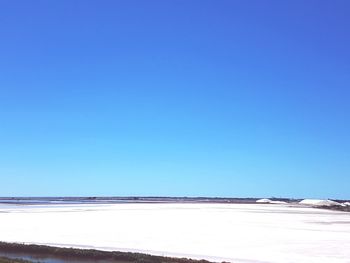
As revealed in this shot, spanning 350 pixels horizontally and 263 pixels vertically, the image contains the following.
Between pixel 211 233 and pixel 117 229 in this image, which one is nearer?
pixel 211 233

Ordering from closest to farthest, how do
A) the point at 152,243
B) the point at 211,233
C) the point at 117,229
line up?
1. the point at 152,243
2. the point at 211,233
3. the point at 117,229

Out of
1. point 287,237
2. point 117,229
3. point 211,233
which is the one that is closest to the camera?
point 287,237

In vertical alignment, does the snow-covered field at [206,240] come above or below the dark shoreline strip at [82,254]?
above

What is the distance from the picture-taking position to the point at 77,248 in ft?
73.0

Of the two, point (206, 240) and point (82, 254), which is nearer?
point (82, 254)

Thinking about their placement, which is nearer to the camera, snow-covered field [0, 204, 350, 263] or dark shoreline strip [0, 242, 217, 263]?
dark shoreline strip [0, 242, 217, 263]

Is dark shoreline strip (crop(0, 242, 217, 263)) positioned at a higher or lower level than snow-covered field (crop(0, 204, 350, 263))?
lower

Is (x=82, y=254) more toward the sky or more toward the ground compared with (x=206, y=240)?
more toward the ground

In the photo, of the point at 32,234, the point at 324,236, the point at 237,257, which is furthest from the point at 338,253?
the point at 32,234

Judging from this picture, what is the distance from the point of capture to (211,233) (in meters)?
28.9

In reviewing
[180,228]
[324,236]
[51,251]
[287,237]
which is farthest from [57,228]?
[324,236]

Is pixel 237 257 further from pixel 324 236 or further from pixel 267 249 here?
pixel 324 236

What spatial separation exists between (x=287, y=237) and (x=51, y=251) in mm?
13470

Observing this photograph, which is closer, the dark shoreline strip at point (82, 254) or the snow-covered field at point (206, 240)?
the dark shoreline strip at point (82, 254)
